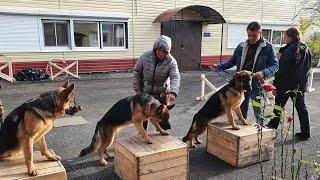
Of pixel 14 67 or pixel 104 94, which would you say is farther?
pixel 14 67

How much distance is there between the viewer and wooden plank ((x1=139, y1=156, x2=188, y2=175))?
11.9ft

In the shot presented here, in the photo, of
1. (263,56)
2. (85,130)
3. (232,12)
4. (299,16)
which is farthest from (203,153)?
(299,16)

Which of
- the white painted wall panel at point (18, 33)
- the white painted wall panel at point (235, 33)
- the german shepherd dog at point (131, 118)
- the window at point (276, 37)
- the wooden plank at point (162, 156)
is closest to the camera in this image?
the wooden plank at point (162, 156)

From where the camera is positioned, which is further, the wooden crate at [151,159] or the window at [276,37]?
the window at [276,37]

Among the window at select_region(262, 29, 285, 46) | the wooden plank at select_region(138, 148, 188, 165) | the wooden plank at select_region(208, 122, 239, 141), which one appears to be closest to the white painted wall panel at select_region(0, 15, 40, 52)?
the wooden plank at select_region(208, 122, 239, 141)

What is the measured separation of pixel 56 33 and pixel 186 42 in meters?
7.09

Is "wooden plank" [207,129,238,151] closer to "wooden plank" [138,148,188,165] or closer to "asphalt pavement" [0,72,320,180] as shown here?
"asphalt pavement" [0,72,320,180]

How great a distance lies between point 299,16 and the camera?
19.9 meters

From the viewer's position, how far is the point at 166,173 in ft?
12.5

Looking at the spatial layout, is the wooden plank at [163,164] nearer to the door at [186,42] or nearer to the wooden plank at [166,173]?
the wooden plank at [166,173]

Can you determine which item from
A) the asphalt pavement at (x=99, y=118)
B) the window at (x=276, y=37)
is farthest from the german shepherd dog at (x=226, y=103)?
the window at (x=276, y=37)

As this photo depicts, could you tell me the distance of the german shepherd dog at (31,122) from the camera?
120 inches

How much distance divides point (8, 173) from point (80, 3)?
37.8 feet

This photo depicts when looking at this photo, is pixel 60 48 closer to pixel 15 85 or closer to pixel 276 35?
pixel 15 85
